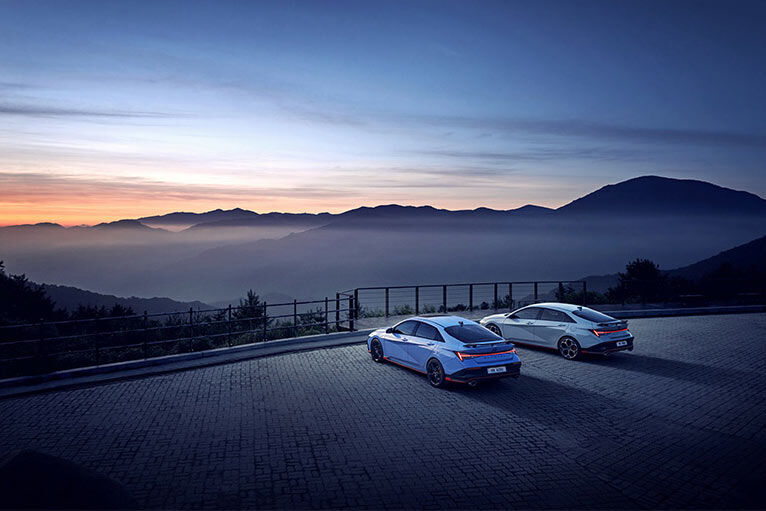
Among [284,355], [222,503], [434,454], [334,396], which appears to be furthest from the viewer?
[284,355]

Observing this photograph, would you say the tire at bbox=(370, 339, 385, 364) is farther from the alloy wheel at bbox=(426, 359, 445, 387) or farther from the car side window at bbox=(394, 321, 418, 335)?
the alloy wheel at bbox=(426, 359, 445, 387)

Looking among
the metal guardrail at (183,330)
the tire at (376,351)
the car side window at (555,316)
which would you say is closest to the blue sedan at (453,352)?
the tire at (376,351)

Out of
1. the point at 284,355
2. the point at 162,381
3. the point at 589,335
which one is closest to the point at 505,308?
the point at 589,335

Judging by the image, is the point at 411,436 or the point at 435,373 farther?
the point at 435,373

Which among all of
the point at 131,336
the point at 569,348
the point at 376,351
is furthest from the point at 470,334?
the point at 131,336

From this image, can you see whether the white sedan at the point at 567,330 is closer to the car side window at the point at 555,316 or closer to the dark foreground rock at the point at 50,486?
the car side window at the point at 555,316

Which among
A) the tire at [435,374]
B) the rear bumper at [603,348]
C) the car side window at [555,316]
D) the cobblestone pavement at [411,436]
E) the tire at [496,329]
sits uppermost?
the car side window at [555,316]

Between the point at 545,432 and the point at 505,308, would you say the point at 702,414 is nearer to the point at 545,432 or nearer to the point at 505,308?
the point at 545,432

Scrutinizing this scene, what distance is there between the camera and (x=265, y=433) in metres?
8.76

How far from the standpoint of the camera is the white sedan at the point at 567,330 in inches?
551

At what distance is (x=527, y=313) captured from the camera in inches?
624

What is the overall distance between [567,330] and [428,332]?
4.41 meters

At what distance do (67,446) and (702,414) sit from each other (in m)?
10.8

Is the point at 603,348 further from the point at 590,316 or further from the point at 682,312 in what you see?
the point at 682,312
